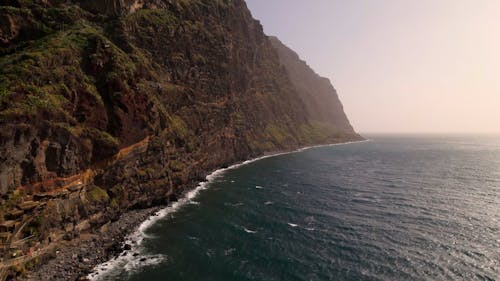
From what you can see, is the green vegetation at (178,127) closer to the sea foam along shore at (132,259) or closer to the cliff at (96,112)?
the cliff at (96,112)

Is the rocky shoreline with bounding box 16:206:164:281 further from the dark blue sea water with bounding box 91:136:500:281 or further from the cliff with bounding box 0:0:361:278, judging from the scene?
the dark blue sea water with bounding box 91:136:500:281

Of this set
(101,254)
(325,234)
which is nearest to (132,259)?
(101,254)

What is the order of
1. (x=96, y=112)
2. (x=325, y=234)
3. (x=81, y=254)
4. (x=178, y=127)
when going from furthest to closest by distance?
(x=178, y=127) < (x=96, y=112) < (x=325, y=234) < (x=81, y=254)

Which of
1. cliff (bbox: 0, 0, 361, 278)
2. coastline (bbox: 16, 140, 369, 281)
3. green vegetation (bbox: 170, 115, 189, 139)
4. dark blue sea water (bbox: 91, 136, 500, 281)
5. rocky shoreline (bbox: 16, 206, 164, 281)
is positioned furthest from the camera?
green vegetation (bbox: 170, 115, 189, 139)

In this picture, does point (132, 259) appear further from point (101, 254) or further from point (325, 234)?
point (325, 234)

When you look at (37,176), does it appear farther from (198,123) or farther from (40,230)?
(198,123)

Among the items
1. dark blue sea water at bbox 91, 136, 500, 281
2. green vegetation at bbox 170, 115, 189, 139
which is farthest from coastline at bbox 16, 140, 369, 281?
green vegetation at bbox 170, 115, 189, 139

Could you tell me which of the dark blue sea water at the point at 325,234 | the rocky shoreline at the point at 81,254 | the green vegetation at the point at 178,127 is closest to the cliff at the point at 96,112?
the green vegetation at the point at 178,127
